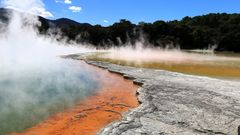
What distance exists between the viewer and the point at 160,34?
56.8 meters

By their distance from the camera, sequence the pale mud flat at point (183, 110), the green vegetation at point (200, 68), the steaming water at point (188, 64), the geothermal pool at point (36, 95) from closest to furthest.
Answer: the pale mud flat at point (183, 110), the geothermal pool at point (36, 95), the green vegetation at point (200, 68), the steaming water at point (188, 64)

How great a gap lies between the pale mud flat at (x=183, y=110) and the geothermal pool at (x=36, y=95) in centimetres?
190

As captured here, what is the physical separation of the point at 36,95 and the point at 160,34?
47.4 metres

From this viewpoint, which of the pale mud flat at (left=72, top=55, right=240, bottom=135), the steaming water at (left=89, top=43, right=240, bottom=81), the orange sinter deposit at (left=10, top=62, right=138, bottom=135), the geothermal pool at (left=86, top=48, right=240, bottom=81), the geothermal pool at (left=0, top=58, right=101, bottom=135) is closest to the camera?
the pale mud flat at (left=72, top=55, right=240, bottom=135)

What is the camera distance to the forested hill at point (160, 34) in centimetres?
5319

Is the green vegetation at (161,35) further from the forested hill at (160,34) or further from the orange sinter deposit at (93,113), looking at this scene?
the orange sinter deposit at (93,113)

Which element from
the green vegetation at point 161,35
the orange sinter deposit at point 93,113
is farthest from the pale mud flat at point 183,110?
the green vegetation at point 161,35

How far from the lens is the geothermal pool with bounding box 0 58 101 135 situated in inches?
311

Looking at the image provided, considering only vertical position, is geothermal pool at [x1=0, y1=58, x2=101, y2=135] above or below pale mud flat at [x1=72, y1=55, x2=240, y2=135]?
below

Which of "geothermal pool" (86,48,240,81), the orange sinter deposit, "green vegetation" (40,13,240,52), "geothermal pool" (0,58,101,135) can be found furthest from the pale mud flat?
"green vegetation" (40,13,240,52)

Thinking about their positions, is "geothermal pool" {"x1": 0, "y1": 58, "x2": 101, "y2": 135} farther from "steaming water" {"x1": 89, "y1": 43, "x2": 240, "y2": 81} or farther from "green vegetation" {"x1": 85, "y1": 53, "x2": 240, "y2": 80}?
"steaming water" {"x1": 89, "y1": 43, "x2": 240, "y2": 81}

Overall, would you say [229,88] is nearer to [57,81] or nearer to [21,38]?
[57,81]

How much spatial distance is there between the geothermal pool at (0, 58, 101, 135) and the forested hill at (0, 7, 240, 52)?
37.2 metres

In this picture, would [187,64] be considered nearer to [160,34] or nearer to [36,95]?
[36,95]
